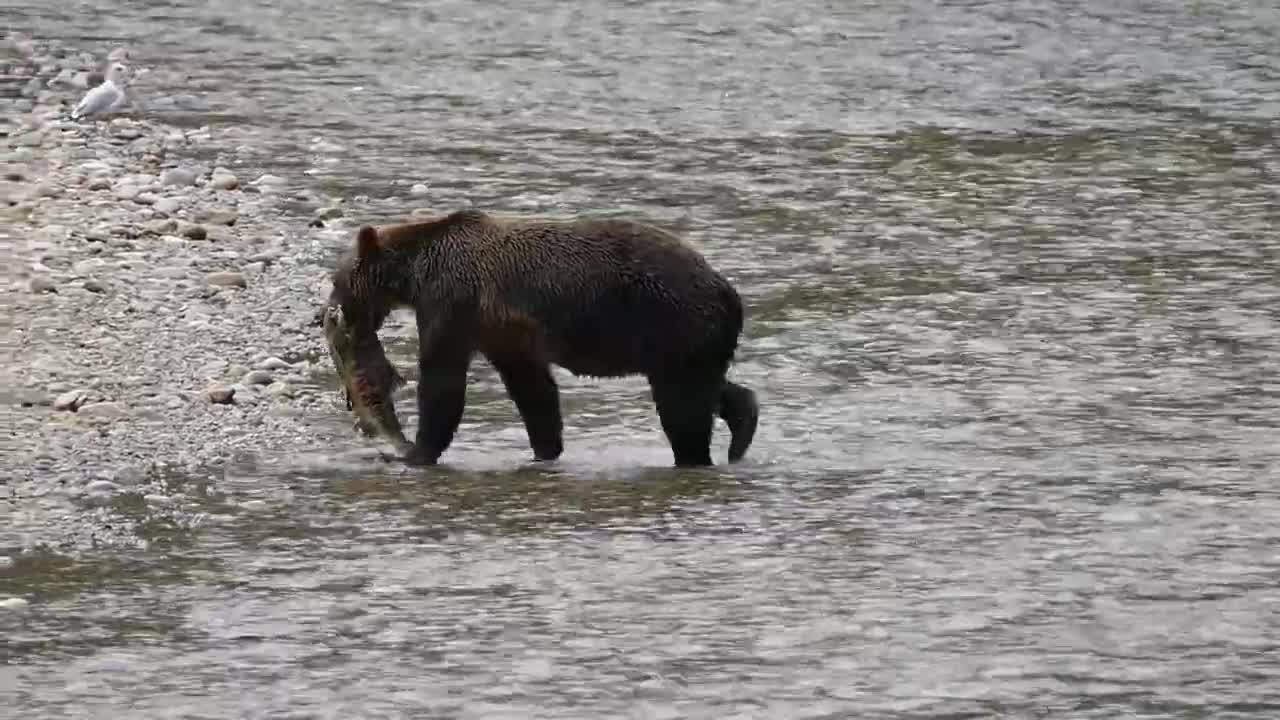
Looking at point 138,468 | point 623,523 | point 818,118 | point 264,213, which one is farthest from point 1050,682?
point 818,118

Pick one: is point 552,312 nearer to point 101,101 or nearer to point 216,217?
point 216,217

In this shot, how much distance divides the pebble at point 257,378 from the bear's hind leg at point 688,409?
7.16 feet

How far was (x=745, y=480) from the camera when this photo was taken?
1010 centimetres

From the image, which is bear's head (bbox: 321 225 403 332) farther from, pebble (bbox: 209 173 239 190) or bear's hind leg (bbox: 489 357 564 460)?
pebble (bbox: 209 173 239 190)

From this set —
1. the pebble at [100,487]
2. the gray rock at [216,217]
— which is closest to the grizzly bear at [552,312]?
the pebble at [100,487]

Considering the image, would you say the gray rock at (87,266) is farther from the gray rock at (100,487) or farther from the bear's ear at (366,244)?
the gray rock at (100,487)

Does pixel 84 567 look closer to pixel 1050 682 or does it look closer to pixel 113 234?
pixel 1050 682

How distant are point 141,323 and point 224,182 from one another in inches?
152

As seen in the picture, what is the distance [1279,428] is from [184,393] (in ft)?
14.6

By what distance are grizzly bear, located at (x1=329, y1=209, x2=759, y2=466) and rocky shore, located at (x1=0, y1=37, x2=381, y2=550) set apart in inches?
29.9

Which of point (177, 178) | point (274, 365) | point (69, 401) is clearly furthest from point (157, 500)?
point (177, 178)

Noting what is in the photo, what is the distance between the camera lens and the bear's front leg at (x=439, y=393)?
1022cm

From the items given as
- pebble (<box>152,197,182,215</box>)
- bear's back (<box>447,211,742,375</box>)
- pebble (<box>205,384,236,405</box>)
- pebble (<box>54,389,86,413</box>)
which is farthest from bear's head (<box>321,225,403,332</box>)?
pebble (<box>152,197,182,215</box>)

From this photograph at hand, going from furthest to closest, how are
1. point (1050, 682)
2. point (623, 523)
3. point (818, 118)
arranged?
1. point (818, 118)
2. point (623, 523)
3. point (1050, 682)
